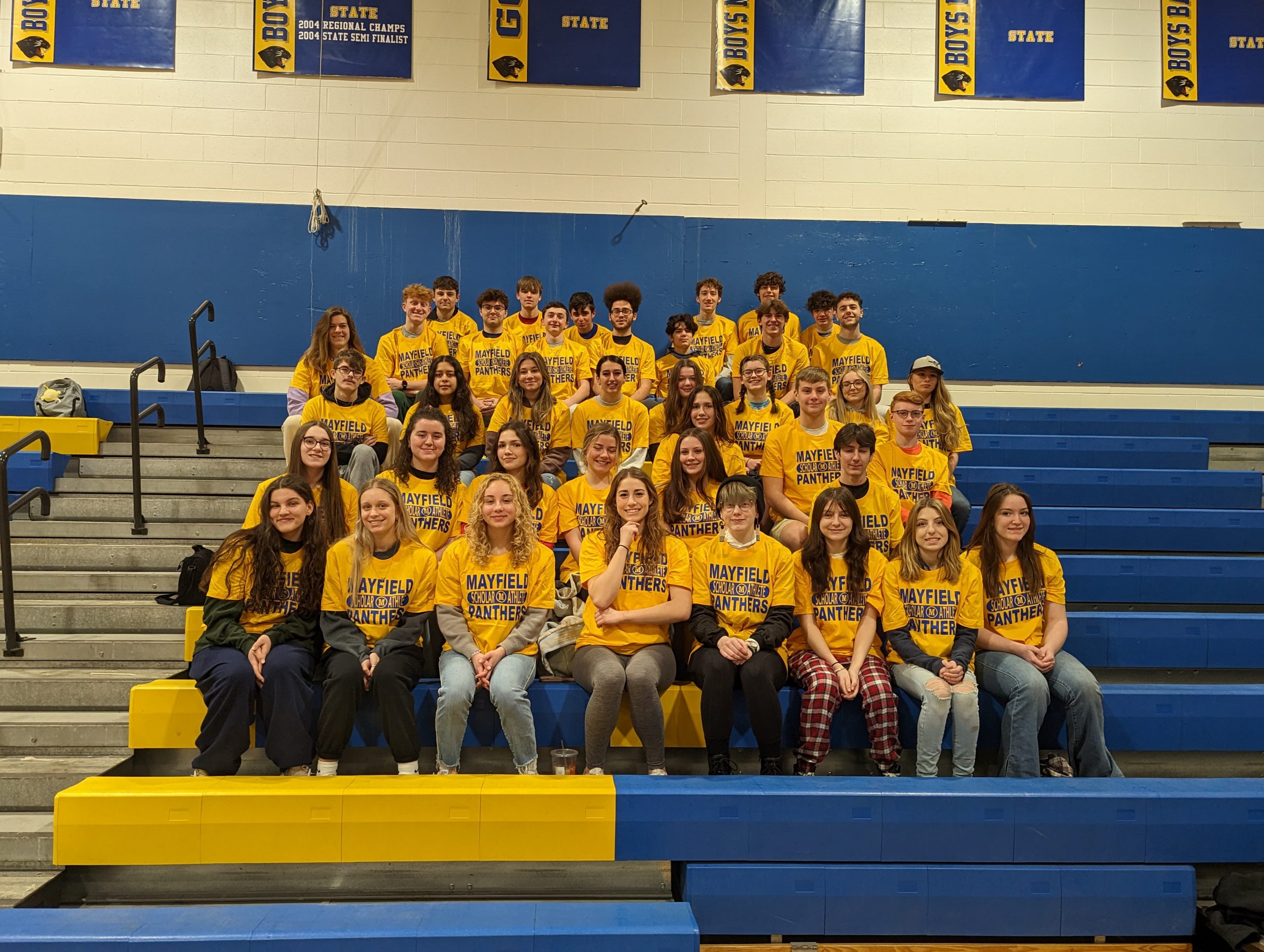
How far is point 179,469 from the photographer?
590 centimetres

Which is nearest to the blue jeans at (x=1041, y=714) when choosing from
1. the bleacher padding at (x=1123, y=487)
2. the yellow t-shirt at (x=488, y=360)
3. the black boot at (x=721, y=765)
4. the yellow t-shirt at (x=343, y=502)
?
the black boot at (x=721, y=765)

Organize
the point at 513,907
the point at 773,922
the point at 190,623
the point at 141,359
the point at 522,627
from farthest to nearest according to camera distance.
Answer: the point at 141,359, the point at 190,623, the point at 522,627, the point at 773,922, the point at 513,907

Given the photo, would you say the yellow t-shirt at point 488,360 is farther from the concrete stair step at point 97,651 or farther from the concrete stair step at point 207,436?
the concrete stair step at point 97,651

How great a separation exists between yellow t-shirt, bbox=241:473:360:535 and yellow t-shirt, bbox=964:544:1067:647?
256 cm

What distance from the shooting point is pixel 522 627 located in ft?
12.0

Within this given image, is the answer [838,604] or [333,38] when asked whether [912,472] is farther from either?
[333,38]

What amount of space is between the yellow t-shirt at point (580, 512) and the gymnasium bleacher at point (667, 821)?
78 cm

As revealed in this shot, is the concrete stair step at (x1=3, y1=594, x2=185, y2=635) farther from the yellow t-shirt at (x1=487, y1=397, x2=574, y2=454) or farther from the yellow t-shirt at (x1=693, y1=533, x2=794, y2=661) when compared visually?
the yellow t-shirt at (x1=693, y1=533, x2=794, y2=661)

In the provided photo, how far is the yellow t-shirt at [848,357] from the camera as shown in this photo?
21.1ft

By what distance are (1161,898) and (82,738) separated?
3.95m

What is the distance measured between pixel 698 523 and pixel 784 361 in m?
2.32

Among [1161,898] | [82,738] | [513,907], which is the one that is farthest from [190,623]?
[1161,898]

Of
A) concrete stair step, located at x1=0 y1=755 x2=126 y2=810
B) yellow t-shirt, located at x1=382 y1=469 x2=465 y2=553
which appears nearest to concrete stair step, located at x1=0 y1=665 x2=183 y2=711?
concrete stair step, located at x1=0 y1=755 x2=126 y2=810

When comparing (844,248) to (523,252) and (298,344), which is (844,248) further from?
(298,344)
